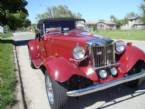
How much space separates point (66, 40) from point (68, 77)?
152 cm

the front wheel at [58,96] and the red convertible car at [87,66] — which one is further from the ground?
the red convertible car at [87,66]

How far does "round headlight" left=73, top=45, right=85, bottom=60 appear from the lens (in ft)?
20.6

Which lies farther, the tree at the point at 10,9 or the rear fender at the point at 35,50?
the tree at the point at 10,9

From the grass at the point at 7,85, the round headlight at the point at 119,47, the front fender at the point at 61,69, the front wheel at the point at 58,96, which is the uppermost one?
the round headlight at the point at 119,47

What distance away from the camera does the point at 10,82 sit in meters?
7.73

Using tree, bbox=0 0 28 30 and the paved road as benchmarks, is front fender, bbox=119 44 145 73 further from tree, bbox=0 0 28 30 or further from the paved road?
tree, bbox=0 0 28 30

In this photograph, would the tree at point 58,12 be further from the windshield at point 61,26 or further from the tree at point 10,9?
the windshield at point 61,26

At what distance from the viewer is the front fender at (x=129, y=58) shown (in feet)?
21.9

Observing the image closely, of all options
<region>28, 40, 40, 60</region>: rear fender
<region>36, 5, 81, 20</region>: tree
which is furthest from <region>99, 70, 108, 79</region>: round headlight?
<region>36, 5, 81, 20</region>: tree

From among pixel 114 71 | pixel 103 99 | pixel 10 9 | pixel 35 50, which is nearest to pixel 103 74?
pixel 114 71

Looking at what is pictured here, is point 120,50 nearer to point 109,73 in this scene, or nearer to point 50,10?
point 109,73

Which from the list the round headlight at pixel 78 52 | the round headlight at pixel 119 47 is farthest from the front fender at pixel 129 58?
the round headlight at pixel 78 52

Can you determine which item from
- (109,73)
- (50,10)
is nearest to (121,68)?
(109,73)

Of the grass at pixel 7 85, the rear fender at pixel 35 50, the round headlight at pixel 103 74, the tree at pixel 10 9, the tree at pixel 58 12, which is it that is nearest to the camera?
the grass at pixel 7 85
